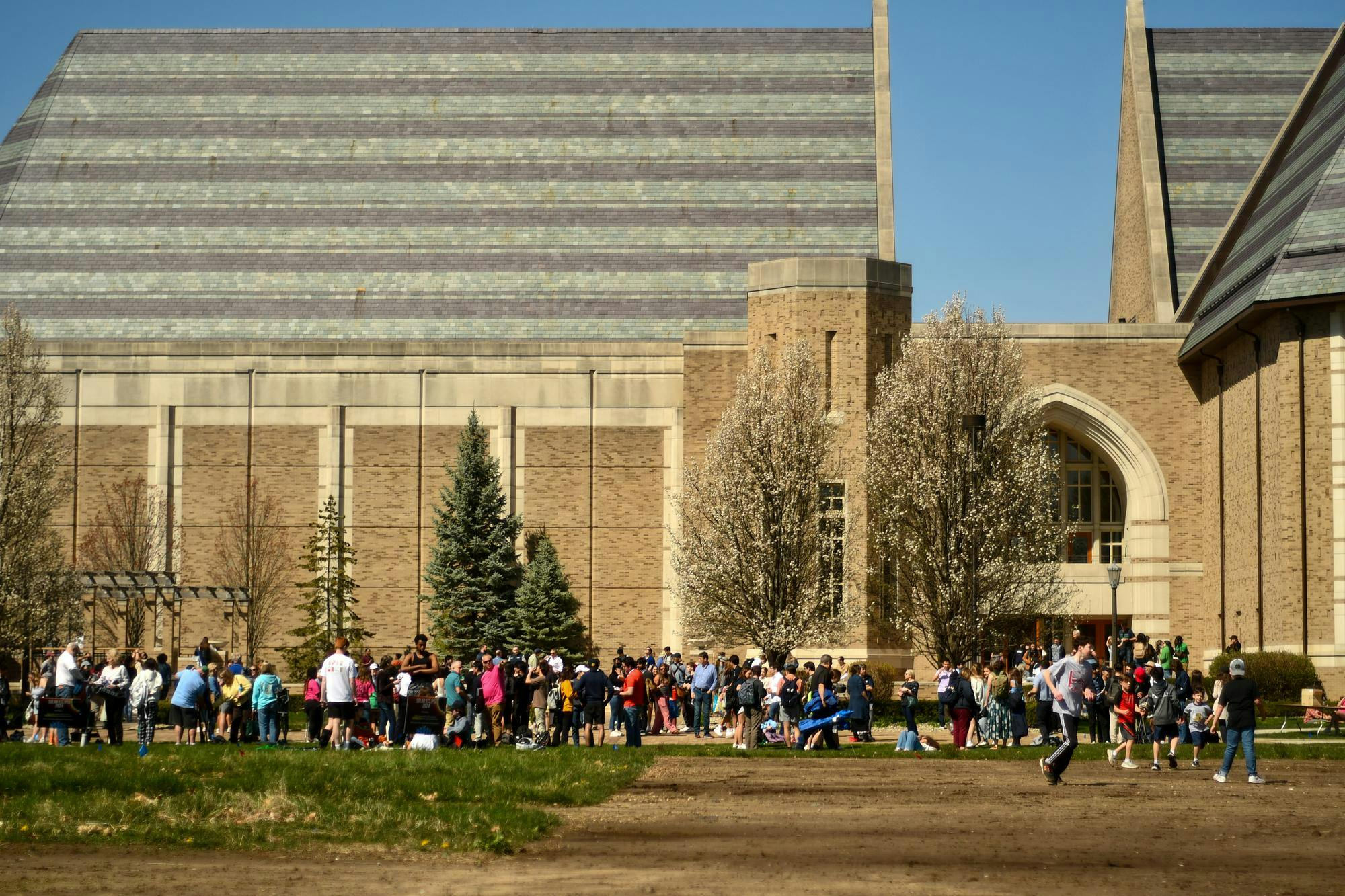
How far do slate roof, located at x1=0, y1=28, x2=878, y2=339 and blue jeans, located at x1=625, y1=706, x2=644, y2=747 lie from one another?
883 inches

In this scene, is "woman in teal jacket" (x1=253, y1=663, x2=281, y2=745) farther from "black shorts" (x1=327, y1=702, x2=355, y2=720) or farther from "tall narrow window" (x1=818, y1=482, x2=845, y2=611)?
"tall narrow window" (x1=818, y1=482, x2=845, y2=611)

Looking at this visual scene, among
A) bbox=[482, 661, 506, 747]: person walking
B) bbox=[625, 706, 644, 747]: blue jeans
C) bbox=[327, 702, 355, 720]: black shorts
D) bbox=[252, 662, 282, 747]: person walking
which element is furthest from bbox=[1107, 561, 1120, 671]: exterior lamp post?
bbox=[252, 662, 282, 747]: person walking

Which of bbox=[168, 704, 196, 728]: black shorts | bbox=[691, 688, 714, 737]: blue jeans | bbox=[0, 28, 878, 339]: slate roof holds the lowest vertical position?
bbox=[691, 688, 714, 737]: blue jeans

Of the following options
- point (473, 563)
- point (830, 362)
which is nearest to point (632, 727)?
point (830, 362)

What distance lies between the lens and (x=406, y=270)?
2008 inches

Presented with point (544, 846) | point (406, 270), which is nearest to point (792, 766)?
point (544, 846)

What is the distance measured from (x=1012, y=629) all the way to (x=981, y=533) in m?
3.85

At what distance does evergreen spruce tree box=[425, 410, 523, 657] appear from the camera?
146 feet

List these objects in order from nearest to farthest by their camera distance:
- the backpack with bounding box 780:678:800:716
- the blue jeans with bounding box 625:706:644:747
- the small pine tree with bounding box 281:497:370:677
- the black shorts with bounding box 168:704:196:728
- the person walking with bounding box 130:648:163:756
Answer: the person walking with bounding box 130:648:163:756, the black shorts with bounding box 168:704:196:728, the blue jeans with bounding box 625:706:644:747, the backpack with bounding box 780:678:800:716, the small pine tree with bounding box 281:497:370:677

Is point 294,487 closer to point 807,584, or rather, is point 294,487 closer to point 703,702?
point 807,584

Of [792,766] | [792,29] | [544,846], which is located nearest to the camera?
[544,846]

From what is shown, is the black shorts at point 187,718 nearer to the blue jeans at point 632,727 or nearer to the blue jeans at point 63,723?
the blue jeans at point 63,723

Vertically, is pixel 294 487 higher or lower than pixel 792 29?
lower

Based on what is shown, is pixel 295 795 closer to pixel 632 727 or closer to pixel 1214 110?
pixel 632 727
